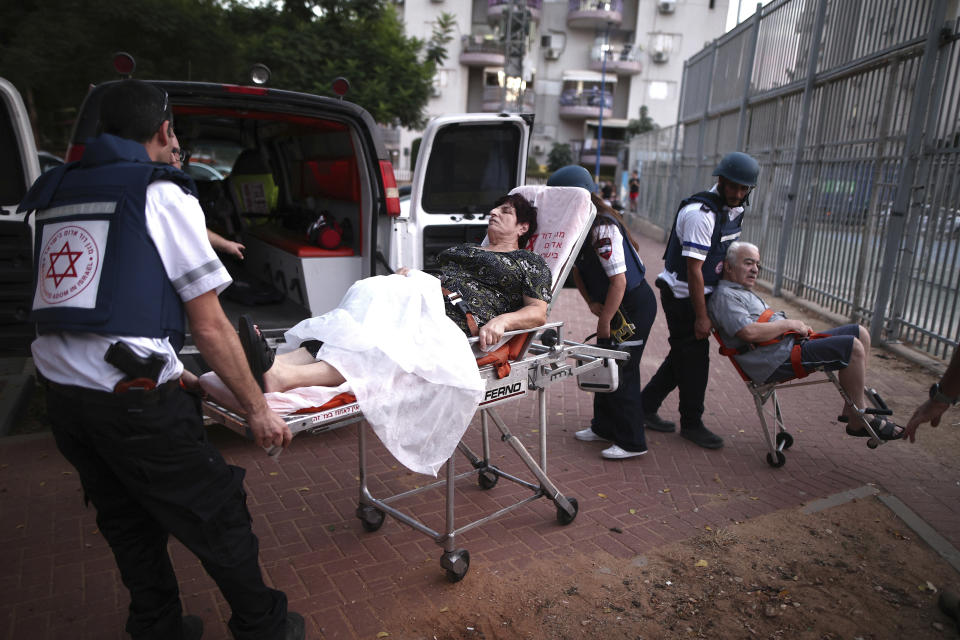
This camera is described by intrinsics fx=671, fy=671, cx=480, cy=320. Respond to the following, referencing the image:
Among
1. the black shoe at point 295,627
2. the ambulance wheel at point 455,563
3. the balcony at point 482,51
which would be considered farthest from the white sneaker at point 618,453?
the balcony at point 482,51

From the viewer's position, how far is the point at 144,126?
225 cm

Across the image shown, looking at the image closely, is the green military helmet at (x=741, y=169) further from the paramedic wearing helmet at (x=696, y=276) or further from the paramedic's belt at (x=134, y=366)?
the paramedic's belt at (x=134, y=366)

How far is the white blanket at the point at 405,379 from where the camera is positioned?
2754 millimetres

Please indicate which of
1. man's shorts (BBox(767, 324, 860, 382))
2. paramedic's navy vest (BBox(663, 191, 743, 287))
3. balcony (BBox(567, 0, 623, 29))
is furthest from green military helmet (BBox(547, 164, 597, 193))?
balcony (BBox(567, 0, 623, 29))

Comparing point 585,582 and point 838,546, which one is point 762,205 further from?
point 585,582

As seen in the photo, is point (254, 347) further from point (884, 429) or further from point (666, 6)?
point (666, 6)

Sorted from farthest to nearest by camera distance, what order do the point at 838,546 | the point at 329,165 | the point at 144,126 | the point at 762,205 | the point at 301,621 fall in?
the point at 762,205, the point at 329,165, the point at 838,546, the point at 301,621, the point at 144,126

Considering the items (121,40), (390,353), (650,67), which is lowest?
(390,353)

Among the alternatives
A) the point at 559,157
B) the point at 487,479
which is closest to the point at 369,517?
the point at 487,479

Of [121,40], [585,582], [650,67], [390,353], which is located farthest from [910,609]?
[650,67]

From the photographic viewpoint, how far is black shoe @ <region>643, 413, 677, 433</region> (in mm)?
5160

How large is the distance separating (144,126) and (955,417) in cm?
613

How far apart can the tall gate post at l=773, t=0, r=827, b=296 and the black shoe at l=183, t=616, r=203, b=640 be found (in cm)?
993

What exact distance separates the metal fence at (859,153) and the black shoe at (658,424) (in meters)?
3.41
